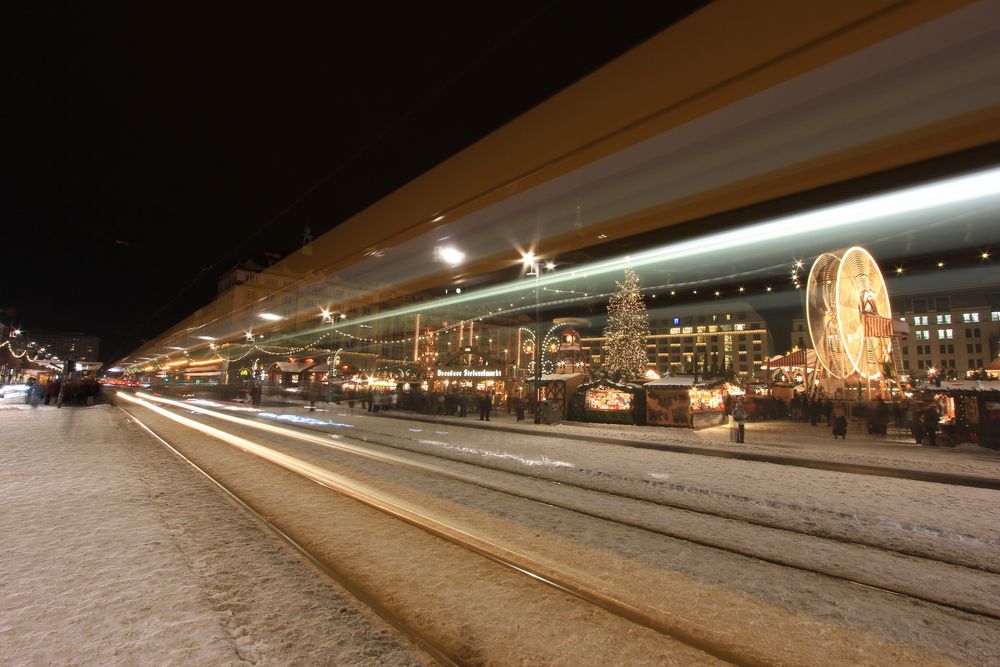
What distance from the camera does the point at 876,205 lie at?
8.74 m

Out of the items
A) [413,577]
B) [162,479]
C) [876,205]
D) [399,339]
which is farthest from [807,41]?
[399,339]

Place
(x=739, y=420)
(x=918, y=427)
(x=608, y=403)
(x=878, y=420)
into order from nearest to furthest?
(x=739, y=420), (x=918, y=427), (x=878, y=420), (x=608, y=403)

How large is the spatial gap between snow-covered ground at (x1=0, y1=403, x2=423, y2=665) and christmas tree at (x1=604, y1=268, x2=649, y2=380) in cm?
2791

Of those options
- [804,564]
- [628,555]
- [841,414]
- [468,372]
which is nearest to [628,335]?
[468,372]

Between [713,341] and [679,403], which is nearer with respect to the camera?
[679,403]

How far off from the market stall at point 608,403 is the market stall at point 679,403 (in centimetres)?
58

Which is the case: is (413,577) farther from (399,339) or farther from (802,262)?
(399,339)

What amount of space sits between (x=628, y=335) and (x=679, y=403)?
1168cm

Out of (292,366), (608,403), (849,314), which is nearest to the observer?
(608,403)

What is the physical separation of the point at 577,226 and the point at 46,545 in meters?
10.8

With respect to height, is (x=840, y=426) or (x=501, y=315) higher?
(x=501, y=315)

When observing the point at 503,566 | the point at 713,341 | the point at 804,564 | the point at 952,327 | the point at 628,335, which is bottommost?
the point at 804,564

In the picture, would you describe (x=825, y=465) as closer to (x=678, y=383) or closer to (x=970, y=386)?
(x=970, y=386)

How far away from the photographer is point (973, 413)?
16031 mm
